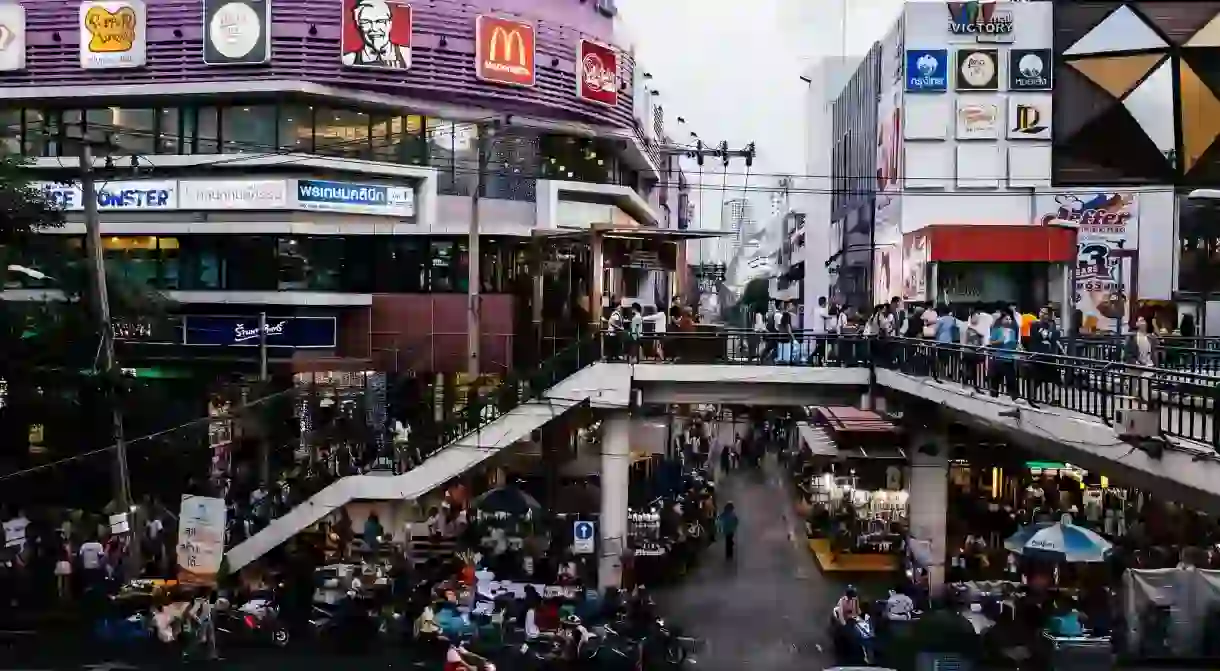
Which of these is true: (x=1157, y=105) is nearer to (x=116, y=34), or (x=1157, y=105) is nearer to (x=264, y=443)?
(x=264, y=443)

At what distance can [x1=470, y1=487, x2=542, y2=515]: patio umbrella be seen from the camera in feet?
73.7

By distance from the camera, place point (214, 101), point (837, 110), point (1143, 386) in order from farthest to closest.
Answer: point (837, 110) < point (214, 101) < point (1143, 386)

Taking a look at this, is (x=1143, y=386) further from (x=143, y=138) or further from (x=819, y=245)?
(x=819, y=245)

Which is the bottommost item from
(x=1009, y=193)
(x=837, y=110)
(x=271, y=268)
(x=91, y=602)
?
(x=91, y=602)

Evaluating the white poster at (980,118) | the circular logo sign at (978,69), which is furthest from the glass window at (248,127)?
the white poster at (980,118)

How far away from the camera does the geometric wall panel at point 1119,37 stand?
117 ft

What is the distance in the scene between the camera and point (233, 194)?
2991 cm

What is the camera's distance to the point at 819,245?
228 feet

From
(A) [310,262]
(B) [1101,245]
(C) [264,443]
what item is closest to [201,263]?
(A) [310,262]

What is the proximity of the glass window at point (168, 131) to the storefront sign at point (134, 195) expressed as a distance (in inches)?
56.6

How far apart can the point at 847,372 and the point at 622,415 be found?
449 cm

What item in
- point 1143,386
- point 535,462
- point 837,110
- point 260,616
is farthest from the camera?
point 837,110

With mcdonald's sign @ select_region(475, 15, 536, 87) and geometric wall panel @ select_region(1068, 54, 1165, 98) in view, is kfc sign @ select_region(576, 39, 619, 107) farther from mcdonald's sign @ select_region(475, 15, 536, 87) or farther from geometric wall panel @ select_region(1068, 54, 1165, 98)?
geometric wall panel @ select_region(1068, 54, 1165, 98)

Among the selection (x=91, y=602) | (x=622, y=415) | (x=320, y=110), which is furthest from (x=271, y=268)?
(x=91, y=602)
